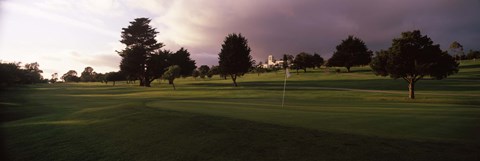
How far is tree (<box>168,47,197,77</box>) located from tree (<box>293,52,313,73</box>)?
115 feet

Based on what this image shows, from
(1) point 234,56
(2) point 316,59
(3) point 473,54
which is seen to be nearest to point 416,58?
(1) point 234,56

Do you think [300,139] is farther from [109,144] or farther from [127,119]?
[127,119]

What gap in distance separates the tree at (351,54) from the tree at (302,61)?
316 inches

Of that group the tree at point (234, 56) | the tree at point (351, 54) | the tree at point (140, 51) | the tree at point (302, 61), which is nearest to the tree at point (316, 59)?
the tree at point (302, 61)

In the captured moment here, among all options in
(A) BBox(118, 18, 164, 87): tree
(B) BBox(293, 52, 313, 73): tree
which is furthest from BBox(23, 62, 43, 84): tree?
(B) BBox(293, 52, 313, 73): tree

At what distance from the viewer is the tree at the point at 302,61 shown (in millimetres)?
101750

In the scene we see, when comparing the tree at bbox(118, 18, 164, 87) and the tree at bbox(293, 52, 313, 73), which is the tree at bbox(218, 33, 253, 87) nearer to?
the tree at bbox(118, 18, 164, 87)

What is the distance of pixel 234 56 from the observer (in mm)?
64312

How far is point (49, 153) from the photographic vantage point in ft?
28.9

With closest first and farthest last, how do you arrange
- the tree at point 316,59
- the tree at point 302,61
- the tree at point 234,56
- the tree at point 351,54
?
the tree at point 234,56, the tree at point 351,54, the tree at point 302,61, the tree at point 316,59

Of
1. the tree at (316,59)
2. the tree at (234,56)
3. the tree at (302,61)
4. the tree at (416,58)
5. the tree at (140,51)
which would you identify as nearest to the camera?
the tree at (416,58)

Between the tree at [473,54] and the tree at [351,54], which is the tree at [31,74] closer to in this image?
the tree at [351,54]

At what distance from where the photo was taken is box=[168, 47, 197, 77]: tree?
86.5 m

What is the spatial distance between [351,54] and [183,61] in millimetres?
52664
